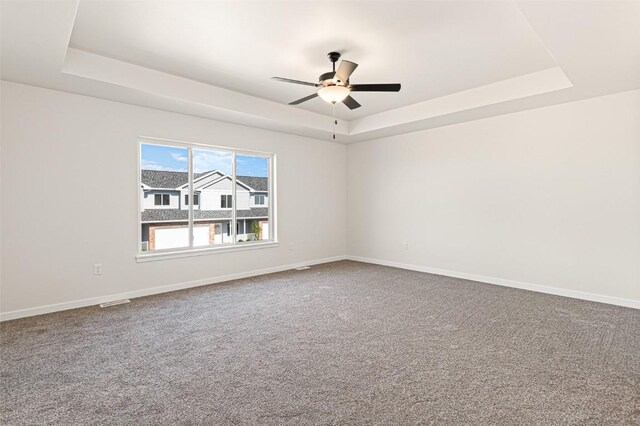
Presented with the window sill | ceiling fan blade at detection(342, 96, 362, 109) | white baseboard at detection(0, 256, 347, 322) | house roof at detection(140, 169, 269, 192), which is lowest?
white baseboard at detection(0, 256, 347, 322)

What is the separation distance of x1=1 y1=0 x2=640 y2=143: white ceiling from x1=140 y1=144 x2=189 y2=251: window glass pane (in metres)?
0.69

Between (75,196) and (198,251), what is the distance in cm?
163

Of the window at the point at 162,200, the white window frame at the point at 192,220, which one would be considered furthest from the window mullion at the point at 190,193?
the window at the point at 162,200

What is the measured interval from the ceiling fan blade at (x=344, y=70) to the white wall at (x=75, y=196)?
2.52 metres

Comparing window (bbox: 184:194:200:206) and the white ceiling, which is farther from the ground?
the white ceiling

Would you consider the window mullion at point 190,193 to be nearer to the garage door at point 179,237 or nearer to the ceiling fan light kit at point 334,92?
the garage door at point 179,237

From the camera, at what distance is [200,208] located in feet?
16.6

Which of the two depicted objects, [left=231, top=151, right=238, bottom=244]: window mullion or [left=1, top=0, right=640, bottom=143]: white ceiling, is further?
[left=231, top=151, right=238, bottom=244]: window mullion

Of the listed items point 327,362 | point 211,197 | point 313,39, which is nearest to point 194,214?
point 211,197

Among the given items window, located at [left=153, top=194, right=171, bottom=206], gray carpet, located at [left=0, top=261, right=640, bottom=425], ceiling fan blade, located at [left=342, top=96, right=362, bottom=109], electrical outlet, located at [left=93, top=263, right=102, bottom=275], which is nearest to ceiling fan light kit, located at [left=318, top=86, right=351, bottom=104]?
ceiling fan blade, located at [left=342, top=96, right=362, bottom=109]

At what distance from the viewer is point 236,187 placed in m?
5.45

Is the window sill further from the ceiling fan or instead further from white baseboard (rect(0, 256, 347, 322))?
the ceiling fan

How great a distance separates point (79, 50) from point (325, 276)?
4.13 m

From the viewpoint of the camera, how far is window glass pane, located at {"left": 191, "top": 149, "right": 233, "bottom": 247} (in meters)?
5.00
